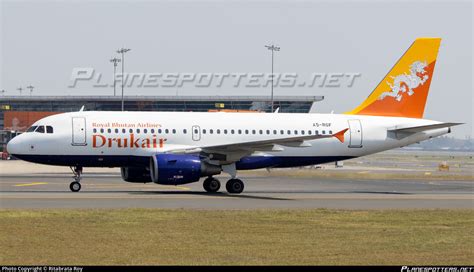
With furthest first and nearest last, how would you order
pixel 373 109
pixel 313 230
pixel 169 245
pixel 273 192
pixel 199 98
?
pixel 199 98 < pixel 373 109 < pixel 273 192 < pixel 313 230 < pixel 169 245

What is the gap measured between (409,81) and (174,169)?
1604 centimetres

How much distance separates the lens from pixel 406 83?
46188 mm

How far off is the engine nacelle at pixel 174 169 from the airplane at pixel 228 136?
46 millimetres

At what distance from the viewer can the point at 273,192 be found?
4234 centimetres

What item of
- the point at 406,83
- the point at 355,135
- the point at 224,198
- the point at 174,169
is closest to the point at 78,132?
the point at 174,169

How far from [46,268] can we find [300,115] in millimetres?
30197

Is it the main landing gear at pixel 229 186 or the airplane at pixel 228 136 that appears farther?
the main landing gear at pixel 229 186

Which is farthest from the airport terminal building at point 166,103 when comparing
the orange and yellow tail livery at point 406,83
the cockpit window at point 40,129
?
the cockpit window at point 40,129

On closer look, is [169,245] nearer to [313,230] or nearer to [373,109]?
[313,230]

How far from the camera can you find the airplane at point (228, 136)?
1543 inches

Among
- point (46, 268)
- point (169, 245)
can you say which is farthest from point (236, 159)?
point (46, 268)

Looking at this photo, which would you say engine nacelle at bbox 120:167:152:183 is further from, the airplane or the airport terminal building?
the airport terminal building

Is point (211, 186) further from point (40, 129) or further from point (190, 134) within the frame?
point (40, 129)

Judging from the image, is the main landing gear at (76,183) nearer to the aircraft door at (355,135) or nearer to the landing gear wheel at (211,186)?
the landing gear wheel at (211,186)
